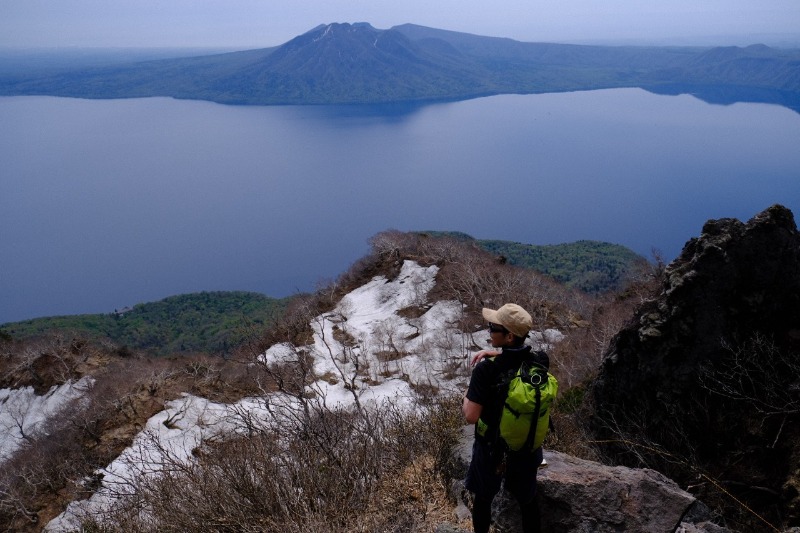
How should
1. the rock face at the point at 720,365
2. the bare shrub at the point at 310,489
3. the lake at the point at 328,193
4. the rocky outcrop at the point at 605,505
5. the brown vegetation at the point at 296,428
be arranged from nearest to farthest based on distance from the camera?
the rocky outcrop at the point at 605,505, the bare shrub at the point at 310,489, the brown vegetation at the point at 296,428, the rock face at the point at 720,365, the lake at the point at 328,193

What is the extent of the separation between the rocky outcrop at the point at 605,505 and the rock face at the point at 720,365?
1.35 m

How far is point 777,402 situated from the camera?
517 centimetres

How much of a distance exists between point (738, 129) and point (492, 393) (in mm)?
176558

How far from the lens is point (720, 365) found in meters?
5.64

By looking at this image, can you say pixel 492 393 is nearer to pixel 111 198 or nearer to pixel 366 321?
pixel 366 321

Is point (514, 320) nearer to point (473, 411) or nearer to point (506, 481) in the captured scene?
point (473, 411)

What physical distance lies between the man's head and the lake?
2365 inches

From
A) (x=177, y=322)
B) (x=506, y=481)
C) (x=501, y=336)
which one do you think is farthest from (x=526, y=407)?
(x=177, y=322)

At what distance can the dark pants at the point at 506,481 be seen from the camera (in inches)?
142

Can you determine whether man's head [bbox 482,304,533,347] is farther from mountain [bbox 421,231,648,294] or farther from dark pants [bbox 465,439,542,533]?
mountain [bbox 421,231,648,294]

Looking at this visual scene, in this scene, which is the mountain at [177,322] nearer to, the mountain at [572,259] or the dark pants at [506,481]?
the mountain at [572,259]

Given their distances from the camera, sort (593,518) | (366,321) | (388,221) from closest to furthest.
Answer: (593,518) → (366,321) → (388,221)

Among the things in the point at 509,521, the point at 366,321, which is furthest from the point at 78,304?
the point at 509,521

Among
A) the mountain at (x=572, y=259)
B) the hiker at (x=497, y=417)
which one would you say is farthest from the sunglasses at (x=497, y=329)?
the mountain at (x=572, y=259)
